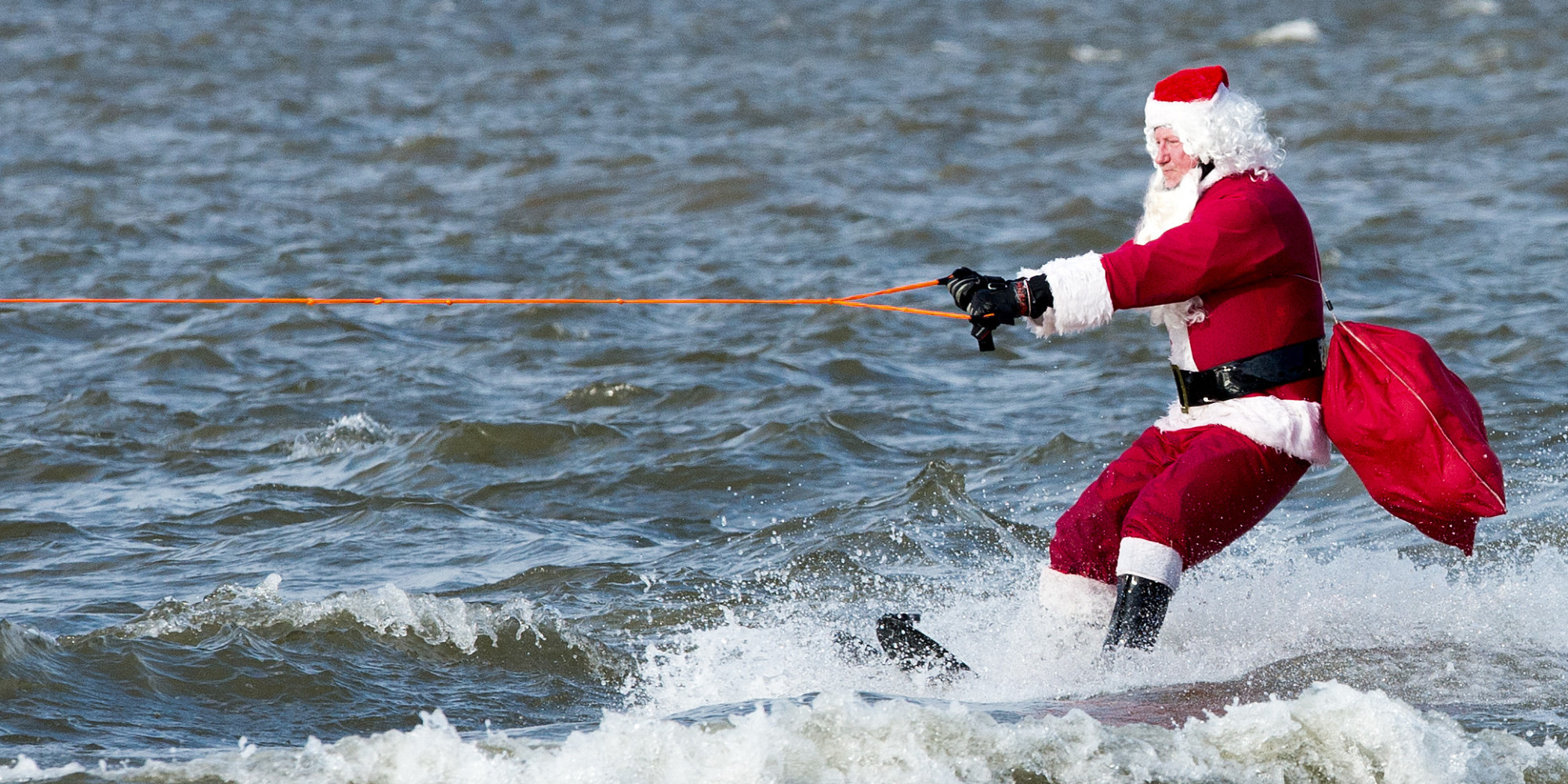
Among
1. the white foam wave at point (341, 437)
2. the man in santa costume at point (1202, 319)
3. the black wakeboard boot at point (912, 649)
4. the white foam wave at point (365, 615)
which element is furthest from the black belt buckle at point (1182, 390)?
the white foam wave at point (341, 437)

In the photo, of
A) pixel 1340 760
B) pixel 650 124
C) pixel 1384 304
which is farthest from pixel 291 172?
pixel 1340 760

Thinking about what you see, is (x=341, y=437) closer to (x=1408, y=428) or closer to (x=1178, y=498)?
(x=1178, y=498)

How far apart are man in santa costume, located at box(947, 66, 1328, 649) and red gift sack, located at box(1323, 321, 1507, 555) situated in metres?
0.12

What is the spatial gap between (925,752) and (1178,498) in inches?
43.7

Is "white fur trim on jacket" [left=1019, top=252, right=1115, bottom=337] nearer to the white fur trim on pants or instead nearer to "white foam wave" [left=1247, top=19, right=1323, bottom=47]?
the white fur trim on pants

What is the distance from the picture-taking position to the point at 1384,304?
11133 millimetres

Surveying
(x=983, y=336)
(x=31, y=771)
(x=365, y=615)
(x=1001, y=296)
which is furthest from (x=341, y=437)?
(x=1001, y=296)

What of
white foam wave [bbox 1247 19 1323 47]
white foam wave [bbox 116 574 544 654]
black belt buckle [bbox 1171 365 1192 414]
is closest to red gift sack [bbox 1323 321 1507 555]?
black belt buckle [bbox 1171 365 1192 414]

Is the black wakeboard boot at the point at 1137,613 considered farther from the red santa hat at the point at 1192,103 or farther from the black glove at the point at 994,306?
the red santa hat at the point at 1192,103

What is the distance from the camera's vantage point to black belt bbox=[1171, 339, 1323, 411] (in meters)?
4.98

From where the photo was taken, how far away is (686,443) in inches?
340

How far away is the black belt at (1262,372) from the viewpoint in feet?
16.3

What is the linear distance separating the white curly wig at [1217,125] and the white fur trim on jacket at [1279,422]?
24.1 inches

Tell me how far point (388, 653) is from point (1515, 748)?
325cm
